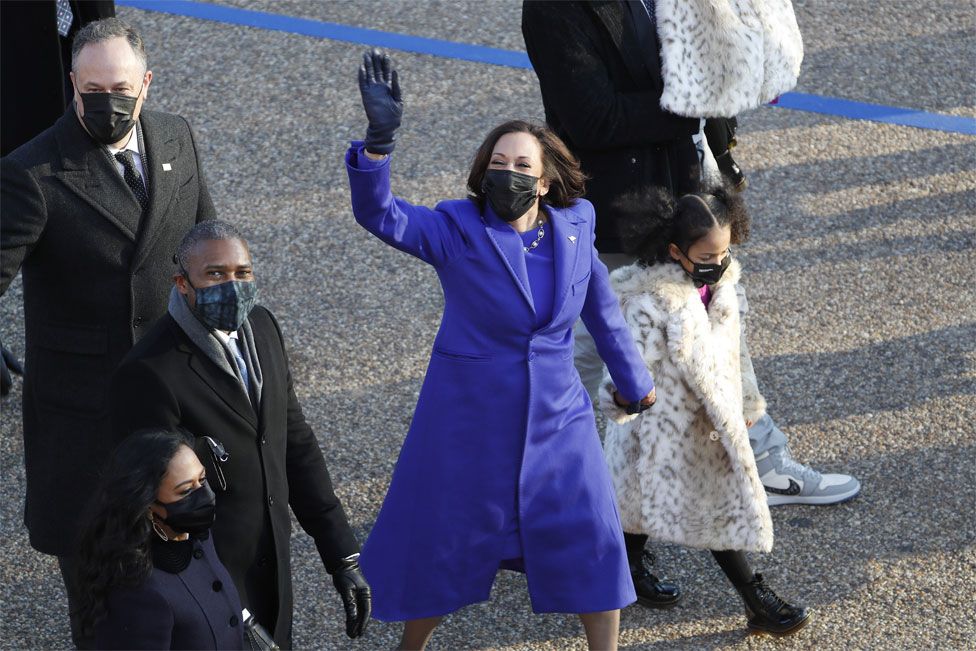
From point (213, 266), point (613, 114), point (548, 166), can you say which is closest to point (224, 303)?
point (213, 266)

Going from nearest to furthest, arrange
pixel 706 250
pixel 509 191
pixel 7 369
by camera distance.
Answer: pixel 509 191 → pixel 706 250 → pixel 7 369

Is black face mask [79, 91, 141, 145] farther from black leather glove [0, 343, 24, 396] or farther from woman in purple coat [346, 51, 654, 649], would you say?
black leather glove [0, 343, 24, 396]

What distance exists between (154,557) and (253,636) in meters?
0.36

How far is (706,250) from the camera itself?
4367 mm

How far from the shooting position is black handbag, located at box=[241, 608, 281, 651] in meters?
3.26

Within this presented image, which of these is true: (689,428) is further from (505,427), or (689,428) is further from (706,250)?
(505,427)

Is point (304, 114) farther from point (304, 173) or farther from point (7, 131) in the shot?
point (7, 131)

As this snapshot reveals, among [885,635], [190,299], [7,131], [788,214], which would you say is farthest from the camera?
[788,214]

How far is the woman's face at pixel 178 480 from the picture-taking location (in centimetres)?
305

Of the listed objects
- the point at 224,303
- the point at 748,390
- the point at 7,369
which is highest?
the point at 224,303

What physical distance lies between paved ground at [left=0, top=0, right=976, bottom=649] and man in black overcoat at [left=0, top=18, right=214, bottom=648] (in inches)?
35.6

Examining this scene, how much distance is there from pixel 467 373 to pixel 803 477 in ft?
5.96

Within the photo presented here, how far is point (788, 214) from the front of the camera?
7.32 m

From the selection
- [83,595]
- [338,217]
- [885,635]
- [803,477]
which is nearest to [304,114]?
[338,217]
